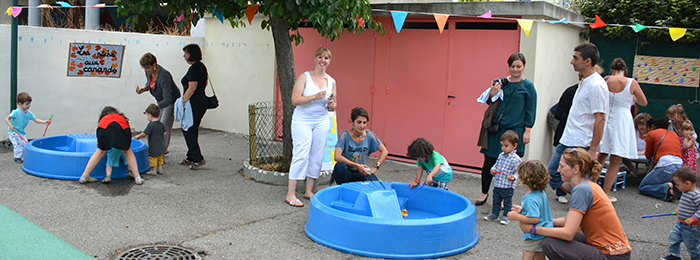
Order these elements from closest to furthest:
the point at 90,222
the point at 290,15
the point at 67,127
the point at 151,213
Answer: the point at 90,222 < the point at 151,213 < the point at 290,15 < the point at 67,127

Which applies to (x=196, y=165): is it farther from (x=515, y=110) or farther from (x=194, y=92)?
(x=515, y=110)

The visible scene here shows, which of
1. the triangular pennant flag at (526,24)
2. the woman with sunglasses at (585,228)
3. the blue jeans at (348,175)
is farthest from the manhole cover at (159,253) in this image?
the triangular pennant flag at (526,24)

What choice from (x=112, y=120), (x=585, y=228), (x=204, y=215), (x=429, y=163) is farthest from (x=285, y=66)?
(x=585, y=228)

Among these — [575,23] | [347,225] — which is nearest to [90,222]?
[347,225]

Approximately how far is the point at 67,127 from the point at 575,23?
8.40 metres

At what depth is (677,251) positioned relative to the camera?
15.1 feet

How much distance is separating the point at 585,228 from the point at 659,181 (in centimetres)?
394

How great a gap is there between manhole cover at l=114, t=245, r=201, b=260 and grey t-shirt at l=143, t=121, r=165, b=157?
272cm

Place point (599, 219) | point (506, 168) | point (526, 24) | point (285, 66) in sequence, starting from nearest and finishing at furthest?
point (599, 219) → point (506, 168) → point (285, 66) → point (526, 24)

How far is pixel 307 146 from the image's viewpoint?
236 inches

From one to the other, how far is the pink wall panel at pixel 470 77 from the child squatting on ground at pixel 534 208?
410 centimetres

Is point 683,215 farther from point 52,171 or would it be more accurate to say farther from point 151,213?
point 52,171

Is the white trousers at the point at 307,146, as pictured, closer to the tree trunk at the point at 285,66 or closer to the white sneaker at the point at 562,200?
the tree trunk at the point at 285,66

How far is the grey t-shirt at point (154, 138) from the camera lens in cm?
708
